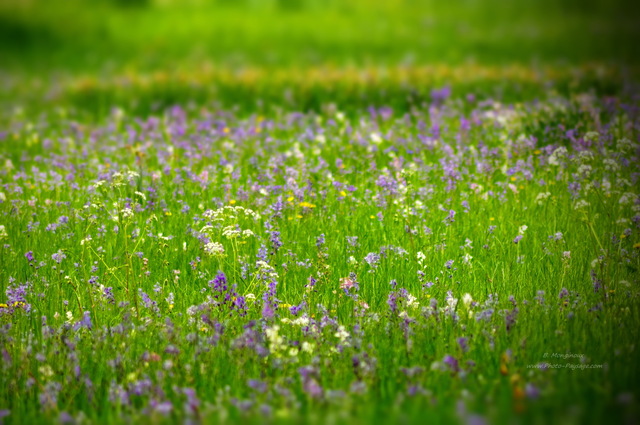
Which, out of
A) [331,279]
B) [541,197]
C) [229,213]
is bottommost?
[331,279]

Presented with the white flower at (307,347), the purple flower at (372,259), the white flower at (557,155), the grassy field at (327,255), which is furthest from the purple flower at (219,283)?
the white flower at (557,155)

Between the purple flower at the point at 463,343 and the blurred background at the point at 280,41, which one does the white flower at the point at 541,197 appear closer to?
the purple flower at the point at 463,343

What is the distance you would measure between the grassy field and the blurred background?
1.55 meters

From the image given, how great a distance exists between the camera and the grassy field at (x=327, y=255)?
3912 millimetres

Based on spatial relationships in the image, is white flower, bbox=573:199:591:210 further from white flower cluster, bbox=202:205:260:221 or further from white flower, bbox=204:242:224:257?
white flower, bbox=204:242:224:257

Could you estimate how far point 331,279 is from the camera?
5.52m

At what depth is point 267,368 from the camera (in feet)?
14.0

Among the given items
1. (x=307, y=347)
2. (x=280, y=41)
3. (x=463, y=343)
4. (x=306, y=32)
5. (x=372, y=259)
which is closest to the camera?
(x=463, y=343)

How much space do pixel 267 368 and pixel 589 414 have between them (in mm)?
1955

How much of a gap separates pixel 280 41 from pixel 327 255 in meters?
16.1

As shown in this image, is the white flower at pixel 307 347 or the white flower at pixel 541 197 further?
the white flower at pixel 541 197

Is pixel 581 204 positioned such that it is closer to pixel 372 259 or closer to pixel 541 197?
pixel 541 197

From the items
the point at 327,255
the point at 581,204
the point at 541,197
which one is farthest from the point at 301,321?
the point at 541,197

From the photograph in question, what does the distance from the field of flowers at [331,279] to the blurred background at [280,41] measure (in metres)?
5.20
